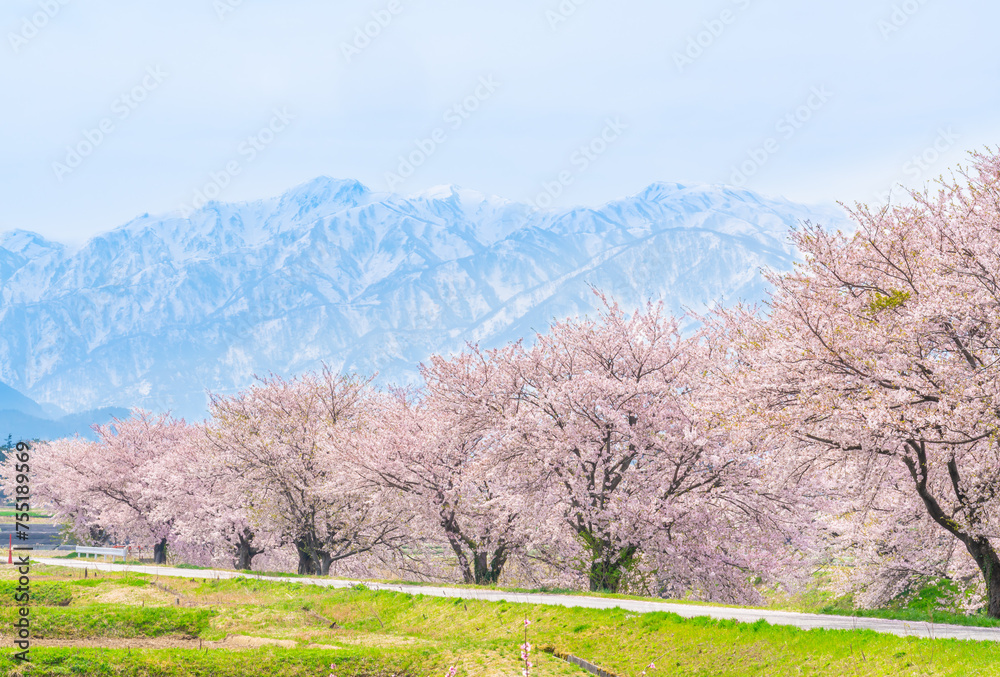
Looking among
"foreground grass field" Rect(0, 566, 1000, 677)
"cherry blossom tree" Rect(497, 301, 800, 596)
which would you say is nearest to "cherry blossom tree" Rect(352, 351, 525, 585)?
"cherry blossom tree" Rect(497, 301, 800, 596)

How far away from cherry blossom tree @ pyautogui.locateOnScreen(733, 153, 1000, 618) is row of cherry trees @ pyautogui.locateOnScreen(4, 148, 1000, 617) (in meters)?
0.07

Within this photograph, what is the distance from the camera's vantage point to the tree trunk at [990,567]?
58.4ft

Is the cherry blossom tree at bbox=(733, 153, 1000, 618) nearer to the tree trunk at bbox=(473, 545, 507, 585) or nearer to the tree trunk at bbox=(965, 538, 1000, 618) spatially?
the tree trunk at bbox=(965, 538, 1000, 618)

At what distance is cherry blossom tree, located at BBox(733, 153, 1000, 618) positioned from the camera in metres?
15.8

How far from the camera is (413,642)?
18797mm

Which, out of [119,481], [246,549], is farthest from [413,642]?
[119,481]

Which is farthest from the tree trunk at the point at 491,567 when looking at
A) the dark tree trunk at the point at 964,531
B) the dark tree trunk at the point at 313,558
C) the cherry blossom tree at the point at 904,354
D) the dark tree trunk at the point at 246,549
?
the dark tree trunk at the point at 964,531

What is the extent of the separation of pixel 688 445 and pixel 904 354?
10.2 metres

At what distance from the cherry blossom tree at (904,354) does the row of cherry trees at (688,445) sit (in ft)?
Result: 0.22

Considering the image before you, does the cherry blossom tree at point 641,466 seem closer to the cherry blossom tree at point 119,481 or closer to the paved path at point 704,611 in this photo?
the paved path at point 704,611

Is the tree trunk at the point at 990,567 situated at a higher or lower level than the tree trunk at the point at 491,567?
higher

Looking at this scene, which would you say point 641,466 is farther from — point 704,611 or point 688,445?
point 704,611

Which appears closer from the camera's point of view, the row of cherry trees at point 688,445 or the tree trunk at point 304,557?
the row of cherry trees at point 688,445

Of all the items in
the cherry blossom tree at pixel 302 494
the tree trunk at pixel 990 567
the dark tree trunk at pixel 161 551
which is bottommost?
the dark tree trunk at pixel 161 551
